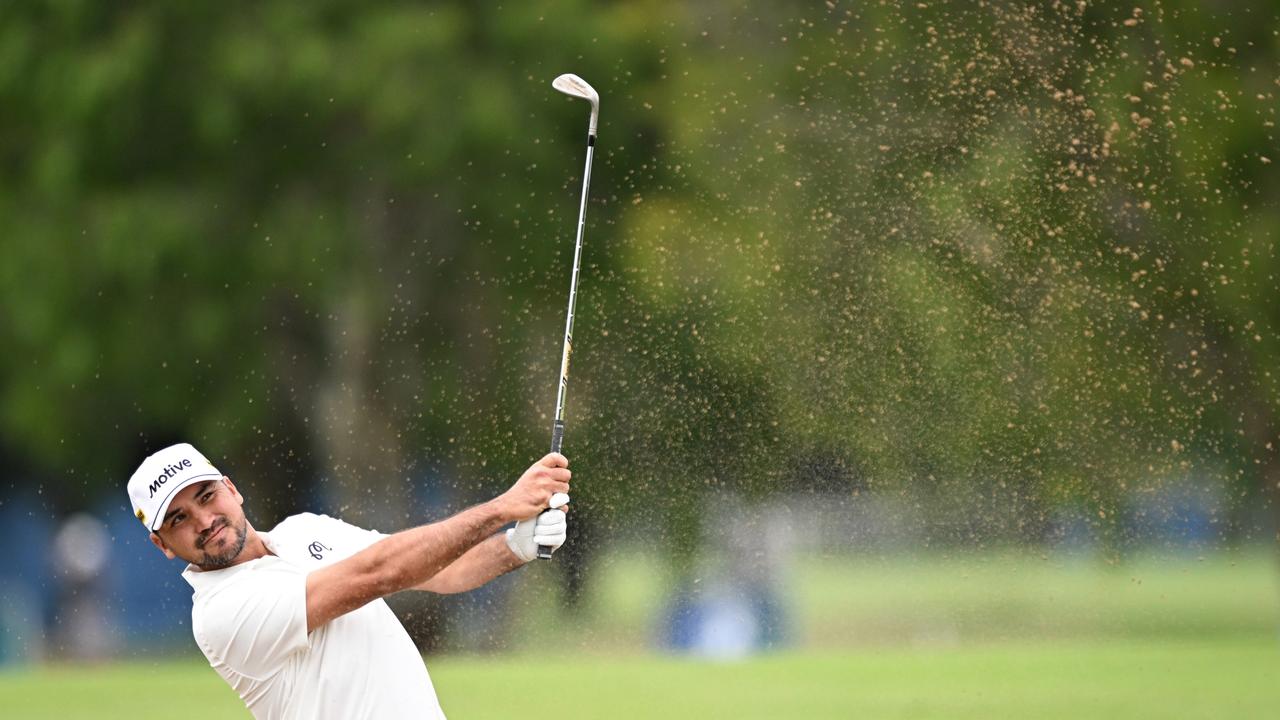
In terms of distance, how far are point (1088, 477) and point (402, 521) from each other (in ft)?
24.1

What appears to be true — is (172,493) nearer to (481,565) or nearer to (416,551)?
(416,551)

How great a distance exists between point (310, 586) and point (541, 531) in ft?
1.84

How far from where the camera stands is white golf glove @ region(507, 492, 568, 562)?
175 inches

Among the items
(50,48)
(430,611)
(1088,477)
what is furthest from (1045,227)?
(50,48)

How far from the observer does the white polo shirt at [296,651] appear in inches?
178

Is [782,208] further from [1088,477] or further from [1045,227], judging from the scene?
[1088,477]

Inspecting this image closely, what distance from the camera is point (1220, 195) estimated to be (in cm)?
1698

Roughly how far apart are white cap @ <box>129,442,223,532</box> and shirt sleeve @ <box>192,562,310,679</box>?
0.25 meters

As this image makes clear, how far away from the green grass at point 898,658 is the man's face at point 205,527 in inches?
290

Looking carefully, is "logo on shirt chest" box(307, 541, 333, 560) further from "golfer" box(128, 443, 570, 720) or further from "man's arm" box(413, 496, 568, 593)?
"man's arm" box(413, 496, 568, 593)

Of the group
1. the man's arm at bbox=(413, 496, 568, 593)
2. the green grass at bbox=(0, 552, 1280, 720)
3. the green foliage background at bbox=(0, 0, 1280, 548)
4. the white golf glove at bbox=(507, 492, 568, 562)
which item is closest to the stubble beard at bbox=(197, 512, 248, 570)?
the man's arm at bbox=(413, 496, 568, 593)

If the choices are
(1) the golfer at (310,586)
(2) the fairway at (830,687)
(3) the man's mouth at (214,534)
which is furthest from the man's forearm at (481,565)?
(2) the fairway at (830,687)

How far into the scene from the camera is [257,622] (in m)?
4.52

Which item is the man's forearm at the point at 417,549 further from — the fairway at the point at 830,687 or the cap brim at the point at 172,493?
the fairway at the point at 830,687
